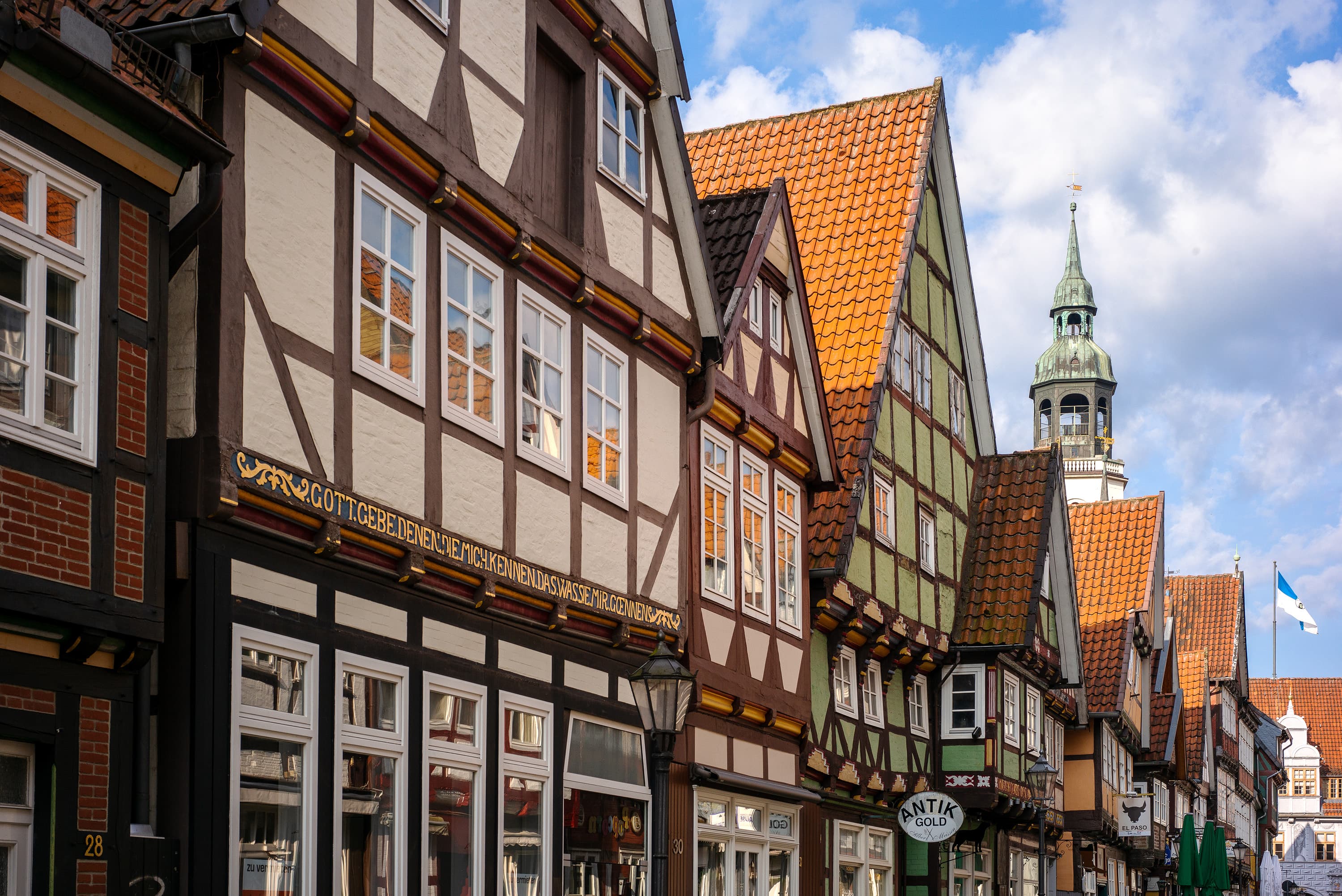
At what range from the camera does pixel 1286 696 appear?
346ft

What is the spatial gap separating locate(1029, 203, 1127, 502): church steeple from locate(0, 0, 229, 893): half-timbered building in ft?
344

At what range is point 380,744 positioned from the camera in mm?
11586

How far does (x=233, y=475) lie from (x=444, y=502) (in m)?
2.69

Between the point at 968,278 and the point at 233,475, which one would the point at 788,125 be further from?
the point at 233,475

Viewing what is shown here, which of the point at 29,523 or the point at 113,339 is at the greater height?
the point at 113,339

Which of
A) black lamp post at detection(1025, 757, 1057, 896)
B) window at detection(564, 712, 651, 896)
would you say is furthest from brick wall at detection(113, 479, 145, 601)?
black lamp post at detection(1025, 757, 1057, 896)

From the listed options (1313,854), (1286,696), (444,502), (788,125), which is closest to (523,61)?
(444,502)

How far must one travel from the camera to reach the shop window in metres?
11.2

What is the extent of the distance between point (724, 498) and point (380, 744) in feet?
23.6

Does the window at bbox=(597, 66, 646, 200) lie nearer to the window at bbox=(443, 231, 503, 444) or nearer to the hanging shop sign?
the window at bbox=(443, 231, 503, 444)

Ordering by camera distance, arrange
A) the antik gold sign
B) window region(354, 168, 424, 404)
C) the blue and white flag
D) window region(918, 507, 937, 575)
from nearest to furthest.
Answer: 1. the antik gold sign
2. window region(354, 168, 424, 404)
3. window region(918, 507, 937, 575)
4. the blue and white flag

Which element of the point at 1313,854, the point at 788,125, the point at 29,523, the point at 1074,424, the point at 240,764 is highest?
the point at 1074,424

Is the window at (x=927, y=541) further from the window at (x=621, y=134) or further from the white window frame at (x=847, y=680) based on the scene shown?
the window at (x=621, y=134)

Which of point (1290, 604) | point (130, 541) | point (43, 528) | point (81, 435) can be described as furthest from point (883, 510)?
point (1290, 604)
